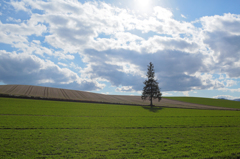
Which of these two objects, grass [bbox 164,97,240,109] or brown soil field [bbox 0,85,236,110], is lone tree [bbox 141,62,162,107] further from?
grass [bbox 164,97,240,109]

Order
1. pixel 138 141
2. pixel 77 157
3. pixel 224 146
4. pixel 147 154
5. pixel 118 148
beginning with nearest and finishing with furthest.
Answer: pixel 77 157, pixel 147 154, pixel 118 148, pixel 224 146, pixel 138 141

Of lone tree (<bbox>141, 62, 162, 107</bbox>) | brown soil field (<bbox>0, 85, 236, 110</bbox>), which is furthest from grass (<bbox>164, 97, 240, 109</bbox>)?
lone tree (<bbox>141, 62, 162, 107</bbox>)

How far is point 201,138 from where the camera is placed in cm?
1571

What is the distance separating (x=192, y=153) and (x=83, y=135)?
34.7 feet

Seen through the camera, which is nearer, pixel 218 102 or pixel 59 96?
pixel 59 96

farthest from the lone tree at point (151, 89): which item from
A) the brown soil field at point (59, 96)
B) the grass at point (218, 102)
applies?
the grass at point (218, 102)

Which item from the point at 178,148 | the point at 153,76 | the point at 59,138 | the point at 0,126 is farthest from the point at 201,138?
the point at 153,76

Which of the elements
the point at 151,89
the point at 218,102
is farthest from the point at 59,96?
the point at 218,102

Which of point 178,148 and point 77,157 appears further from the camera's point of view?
point 178,148

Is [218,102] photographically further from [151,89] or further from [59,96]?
[59,96]

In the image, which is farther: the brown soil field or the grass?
the grass

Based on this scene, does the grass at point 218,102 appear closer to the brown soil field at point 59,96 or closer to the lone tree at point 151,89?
the brown soil field at point 59,96

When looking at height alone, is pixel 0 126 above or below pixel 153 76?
below

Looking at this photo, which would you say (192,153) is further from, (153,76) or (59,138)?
(153,76)
